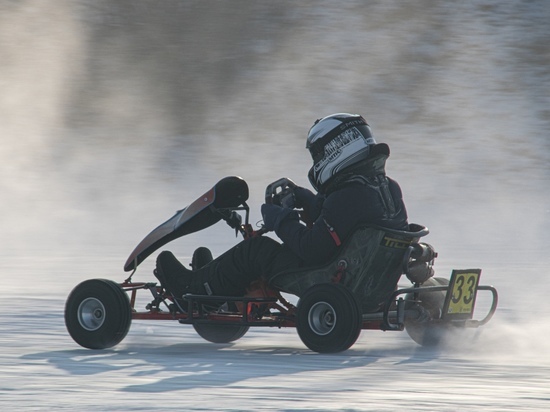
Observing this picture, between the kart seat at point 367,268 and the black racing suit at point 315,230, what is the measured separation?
0.06 metres

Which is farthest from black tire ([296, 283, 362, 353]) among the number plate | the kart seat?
the number plate

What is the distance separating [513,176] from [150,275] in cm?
1758

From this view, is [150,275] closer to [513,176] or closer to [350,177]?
[350,177]

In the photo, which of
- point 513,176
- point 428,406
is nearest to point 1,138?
point 513,176

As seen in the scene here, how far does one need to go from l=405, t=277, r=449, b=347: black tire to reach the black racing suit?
63 cm

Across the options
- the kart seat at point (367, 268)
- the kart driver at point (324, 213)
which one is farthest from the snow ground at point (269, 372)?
the kart driver at point (324, 213)

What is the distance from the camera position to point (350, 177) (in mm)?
8438

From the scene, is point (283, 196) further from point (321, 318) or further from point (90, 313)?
point (90, 313)

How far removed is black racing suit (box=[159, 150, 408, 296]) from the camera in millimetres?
8297

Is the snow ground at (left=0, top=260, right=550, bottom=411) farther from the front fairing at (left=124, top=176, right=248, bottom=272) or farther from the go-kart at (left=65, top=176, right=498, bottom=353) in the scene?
the front fairing at (left=124, top=176, right=248, bottom=272)

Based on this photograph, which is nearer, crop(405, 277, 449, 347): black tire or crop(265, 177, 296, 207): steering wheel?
crop(265, 177, 296, 207): steering wheel

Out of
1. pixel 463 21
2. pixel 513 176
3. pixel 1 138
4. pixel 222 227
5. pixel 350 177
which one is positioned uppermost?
pixel 463 21

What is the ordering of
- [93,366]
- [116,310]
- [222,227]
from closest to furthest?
[93,366], [116,310], [222,227]

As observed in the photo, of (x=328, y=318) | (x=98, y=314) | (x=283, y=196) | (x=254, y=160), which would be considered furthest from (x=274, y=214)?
(x=254, y=160)
